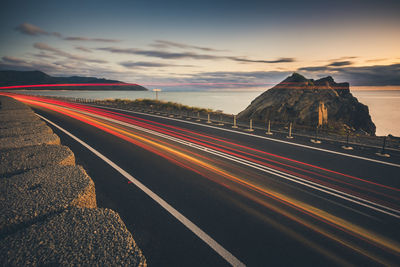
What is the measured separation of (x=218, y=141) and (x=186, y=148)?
2.74 m

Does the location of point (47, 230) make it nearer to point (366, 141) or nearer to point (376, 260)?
point (376, 260)

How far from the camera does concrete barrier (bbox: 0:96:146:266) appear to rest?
7.98ft

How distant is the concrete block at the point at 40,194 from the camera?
9.76ft

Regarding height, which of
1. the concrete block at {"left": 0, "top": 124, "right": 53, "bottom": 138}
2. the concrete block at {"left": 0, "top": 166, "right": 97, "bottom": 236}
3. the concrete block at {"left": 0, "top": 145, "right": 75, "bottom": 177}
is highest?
the concrete block at {"left": 0, "top": 124, "right": 53, "bottom": 138}

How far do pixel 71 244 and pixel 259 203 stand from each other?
4.63 m

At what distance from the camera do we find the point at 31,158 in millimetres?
5176

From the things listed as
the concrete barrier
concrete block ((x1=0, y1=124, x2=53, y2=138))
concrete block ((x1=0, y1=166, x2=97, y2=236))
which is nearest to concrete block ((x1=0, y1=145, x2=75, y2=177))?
the concrete barrier

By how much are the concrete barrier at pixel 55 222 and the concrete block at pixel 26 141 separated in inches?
59.4

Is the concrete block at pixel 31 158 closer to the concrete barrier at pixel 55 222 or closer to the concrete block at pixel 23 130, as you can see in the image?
the concrete barrier at pixel 55 222

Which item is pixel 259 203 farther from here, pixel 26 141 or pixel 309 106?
pixel 309 106

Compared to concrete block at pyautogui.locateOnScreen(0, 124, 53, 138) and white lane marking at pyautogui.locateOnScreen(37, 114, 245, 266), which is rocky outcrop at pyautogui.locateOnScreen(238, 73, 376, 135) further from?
concrete block at pyautogui.locateOnScreen(0, 124, 53, 138)

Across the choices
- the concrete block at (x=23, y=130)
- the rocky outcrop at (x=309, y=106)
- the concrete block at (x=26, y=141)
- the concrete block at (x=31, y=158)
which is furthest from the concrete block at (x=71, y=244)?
the rocky outcrop at (x=309, y=106)

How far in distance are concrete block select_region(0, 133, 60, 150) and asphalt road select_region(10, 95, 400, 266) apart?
192 centimetres

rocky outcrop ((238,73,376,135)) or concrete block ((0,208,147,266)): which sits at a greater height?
rocky outcrop ((238,73,376,135))
